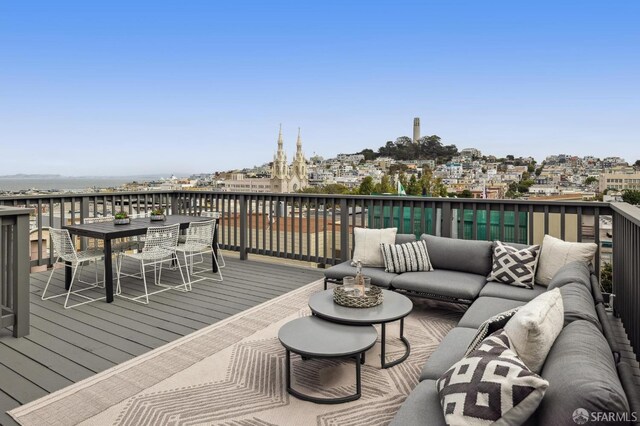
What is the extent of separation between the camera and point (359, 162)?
2558 cm

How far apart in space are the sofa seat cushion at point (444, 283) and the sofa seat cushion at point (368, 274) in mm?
100

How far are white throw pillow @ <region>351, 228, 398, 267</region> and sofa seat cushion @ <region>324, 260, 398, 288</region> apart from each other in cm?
11

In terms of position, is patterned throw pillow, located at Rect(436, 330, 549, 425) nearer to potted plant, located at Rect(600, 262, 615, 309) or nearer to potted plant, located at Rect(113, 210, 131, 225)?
potted plant, located at Rect(600, 262, 615, 309)

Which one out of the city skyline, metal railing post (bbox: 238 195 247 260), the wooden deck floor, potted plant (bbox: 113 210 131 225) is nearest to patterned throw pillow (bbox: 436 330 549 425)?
the wooden deck floor

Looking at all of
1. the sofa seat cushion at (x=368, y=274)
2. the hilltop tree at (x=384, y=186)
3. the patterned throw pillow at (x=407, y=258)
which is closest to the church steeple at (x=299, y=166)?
the hilltop tree at (x=384, y=186)

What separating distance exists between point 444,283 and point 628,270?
143 cm

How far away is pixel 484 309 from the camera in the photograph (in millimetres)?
3053

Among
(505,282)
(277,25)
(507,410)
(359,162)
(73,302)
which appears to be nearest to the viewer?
(507,410)

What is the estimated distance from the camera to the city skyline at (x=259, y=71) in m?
12.0

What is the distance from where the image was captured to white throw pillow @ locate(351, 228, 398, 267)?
4.59 meters

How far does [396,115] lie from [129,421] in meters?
30.8

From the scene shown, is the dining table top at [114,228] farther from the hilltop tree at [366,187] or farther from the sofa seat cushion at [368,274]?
the hilltop tree at [366,187]

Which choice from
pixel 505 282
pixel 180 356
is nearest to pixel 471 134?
pixel 505 282

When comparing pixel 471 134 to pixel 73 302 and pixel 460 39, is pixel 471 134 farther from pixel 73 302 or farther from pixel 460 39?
pixel 73 302
